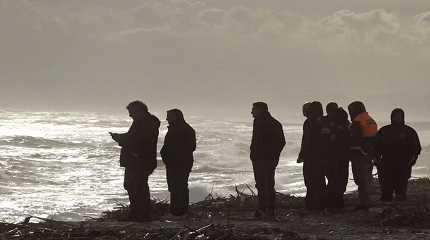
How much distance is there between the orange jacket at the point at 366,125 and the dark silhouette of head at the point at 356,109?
60 millimetres

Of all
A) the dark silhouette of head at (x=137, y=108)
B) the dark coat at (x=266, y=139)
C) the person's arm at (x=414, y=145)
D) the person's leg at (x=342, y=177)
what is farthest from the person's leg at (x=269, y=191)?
the person's arm at (x=414, y=145)

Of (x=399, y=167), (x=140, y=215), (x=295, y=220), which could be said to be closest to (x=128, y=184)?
(x=140, y=215)

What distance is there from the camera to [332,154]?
541 inches

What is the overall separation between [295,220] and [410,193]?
4.49 meters

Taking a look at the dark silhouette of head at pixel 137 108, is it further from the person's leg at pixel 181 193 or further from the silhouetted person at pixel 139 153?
the person's leg at pixel 181 193

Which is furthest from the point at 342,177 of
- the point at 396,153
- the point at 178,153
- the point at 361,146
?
the point at 178,153

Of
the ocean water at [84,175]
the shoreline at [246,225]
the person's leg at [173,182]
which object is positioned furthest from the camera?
the ocean water at [84,175]

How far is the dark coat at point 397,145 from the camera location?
14.9 metres

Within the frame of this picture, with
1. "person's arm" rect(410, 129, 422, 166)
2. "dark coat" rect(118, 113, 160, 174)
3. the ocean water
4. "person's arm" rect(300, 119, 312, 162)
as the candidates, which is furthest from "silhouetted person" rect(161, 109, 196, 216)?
the ocean water

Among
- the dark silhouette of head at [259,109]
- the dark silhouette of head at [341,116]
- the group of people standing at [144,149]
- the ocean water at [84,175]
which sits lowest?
the ocean water at [84,175]

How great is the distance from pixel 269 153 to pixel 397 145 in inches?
117

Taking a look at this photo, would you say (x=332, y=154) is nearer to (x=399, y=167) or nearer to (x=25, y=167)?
(x=399, y=167)

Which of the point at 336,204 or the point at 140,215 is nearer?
the point at 140,215

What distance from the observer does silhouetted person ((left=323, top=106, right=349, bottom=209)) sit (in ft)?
44.9
